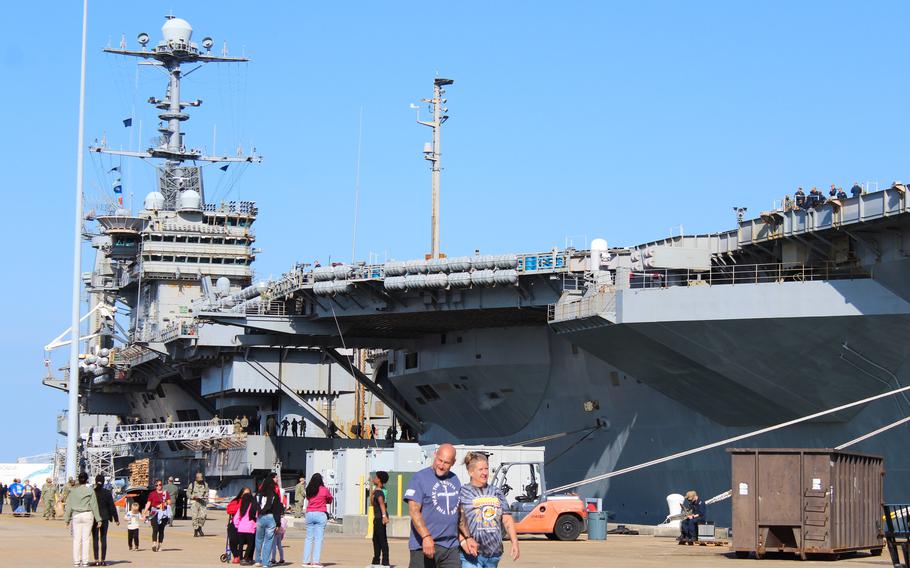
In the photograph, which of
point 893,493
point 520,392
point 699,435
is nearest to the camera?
point 893,493

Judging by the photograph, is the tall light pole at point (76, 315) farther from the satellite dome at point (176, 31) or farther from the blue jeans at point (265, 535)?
the satellite dome at point (176, 31)

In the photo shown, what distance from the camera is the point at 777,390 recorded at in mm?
26219

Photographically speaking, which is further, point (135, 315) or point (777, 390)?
point (135, 315)

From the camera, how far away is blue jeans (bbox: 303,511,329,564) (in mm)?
15616

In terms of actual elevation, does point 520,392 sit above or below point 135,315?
below

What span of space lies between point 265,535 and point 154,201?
4491 cm

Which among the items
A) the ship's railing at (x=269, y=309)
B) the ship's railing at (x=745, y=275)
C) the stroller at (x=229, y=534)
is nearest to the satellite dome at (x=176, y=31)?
the ship's railing at (x=269, y=309)

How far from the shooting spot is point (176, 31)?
190 ft

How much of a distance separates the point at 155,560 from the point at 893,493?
14.2 m

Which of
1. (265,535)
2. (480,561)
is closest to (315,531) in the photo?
(265,535)

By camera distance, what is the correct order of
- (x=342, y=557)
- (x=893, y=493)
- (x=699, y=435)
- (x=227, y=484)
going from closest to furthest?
(x=342, y=557) < (x=893, y=493) < (x=699, y=435) < (x=227, y=484)

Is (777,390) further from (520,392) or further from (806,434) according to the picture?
(520,392)

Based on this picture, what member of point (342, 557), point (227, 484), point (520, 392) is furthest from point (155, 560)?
point (227, 484)

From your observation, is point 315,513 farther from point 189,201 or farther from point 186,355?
point 189,201
